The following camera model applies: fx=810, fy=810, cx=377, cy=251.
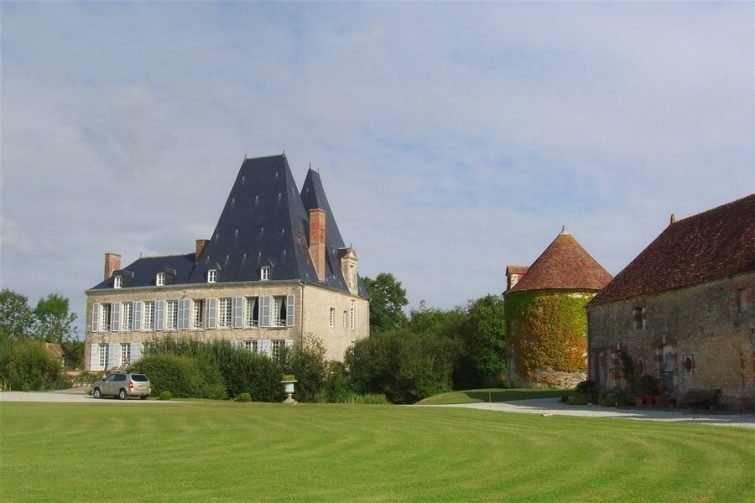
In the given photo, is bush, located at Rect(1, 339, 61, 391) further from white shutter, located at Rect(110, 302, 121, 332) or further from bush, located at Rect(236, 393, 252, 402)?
bush, located at Rect(236, 393, 252, 402)

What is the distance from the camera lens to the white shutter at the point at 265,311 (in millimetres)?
45281

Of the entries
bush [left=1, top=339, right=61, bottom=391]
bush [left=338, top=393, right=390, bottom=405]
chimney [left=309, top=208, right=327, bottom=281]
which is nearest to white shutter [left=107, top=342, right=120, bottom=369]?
bush [left=1, top=339, right=61, bottom=391]

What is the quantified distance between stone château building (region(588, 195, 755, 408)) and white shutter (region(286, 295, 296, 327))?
18334 mm

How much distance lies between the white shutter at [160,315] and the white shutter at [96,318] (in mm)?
4541

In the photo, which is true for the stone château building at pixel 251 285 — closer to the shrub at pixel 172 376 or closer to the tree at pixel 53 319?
the shrub at pixel 172 376

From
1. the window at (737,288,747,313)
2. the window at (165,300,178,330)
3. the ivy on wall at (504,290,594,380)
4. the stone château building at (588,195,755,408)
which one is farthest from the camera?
the window at (165,300,178,330)

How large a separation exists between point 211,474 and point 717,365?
58.0 feet

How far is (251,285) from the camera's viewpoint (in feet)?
151

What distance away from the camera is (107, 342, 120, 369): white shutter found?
4900 cm

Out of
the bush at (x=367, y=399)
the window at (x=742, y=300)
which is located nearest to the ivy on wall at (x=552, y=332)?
the bush at (x=367, y=399)

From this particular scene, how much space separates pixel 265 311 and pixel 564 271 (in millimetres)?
17036

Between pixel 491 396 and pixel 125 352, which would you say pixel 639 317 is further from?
pixel 125 352

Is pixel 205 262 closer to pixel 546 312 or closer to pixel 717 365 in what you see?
pixel 546 312

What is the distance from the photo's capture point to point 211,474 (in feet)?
31.2
